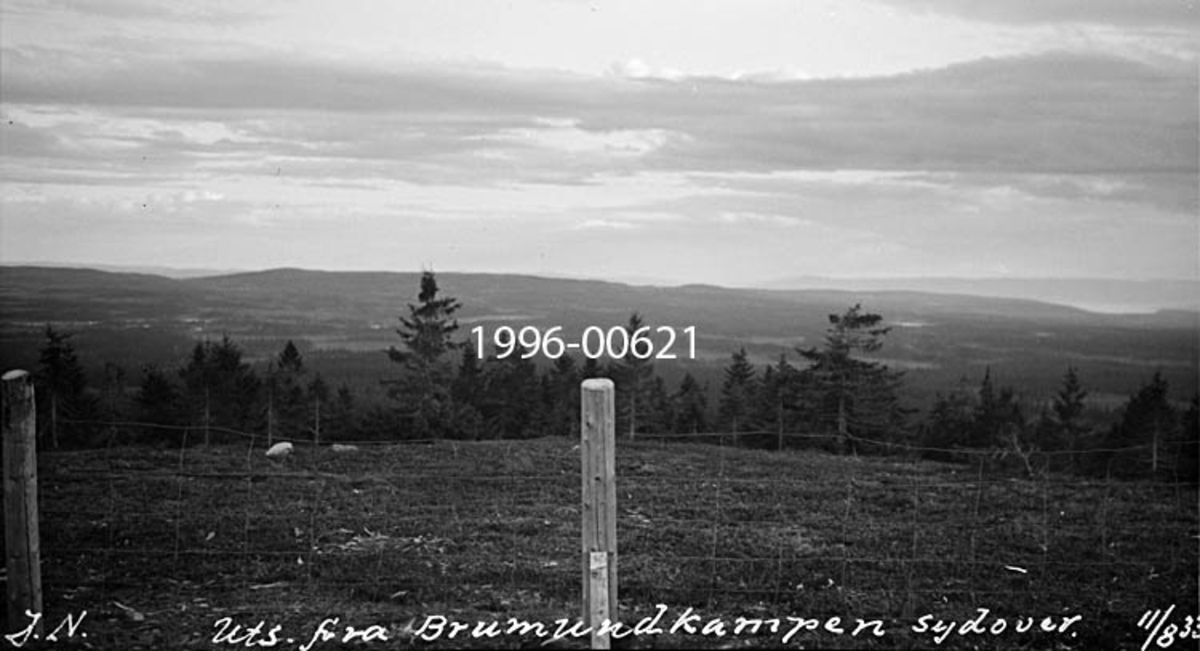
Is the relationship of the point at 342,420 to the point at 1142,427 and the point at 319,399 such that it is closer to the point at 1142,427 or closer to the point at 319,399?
the point at 319,399

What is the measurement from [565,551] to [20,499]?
5.86 meters

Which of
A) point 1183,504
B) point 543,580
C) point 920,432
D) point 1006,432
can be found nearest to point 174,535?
point 543,580

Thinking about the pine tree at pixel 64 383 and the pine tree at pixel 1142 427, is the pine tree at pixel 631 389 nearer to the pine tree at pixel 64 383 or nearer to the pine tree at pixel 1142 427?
the pine tree at pixel 1142 427

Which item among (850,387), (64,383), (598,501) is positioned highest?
(598,501)

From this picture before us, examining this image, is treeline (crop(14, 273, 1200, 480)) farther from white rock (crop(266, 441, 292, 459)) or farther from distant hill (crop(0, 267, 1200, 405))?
distant hill (crop(0, 267, 1200, 405))

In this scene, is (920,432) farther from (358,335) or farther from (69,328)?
(358,335)

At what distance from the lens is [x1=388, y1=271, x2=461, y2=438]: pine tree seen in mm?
40000

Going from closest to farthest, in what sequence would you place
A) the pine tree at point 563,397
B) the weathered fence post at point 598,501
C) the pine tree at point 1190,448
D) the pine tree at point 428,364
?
the weathered fence post at point 598,501 < the pine tree at point 1190,448 < the pine tree at point 428,364 < the pine tree at point 563,397

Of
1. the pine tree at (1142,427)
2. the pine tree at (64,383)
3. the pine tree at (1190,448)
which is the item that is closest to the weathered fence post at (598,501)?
the pine tree at (1190,448)

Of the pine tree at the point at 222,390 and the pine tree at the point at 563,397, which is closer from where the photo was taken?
the pine tree at the point at 222,390

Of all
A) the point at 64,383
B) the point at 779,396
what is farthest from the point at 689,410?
the point at 64,383

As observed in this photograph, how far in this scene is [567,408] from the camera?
43.1m

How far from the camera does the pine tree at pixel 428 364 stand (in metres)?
40.0

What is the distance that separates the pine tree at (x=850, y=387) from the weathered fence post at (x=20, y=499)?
32.0 meters
